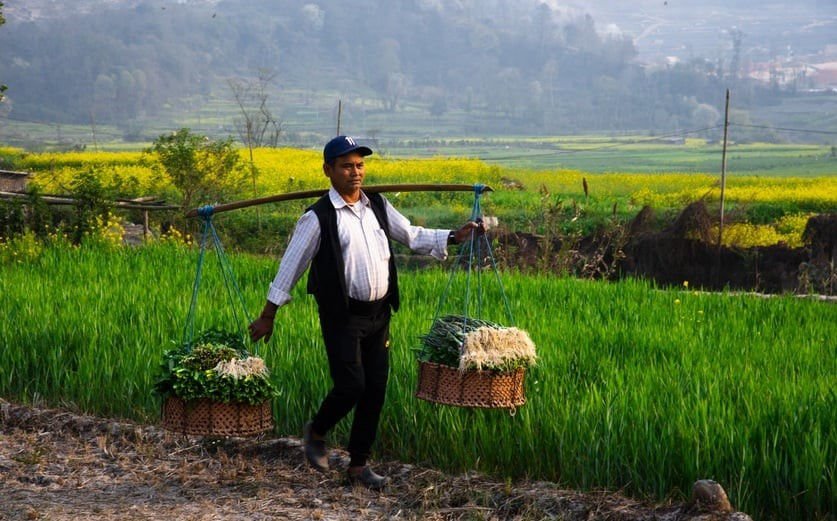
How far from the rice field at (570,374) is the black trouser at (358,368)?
1.78 feet

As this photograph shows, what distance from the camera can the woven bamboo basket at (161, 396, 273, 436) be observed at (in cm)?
557

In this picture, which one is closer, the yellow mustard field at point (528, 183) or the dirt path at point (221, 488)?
the dirt path at point (221, 488)

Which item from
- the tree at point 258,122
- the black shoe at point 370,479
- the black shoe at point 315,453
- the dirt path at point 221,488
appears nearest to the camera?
the dirt path at point 221,488

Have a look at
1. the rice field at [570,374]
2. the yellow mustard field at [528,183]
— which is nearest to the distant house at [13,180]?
the yellow mustard field at [528,183]

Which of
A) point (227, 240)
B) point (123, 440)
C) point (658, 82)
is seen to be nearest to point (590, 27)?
point (658, 82)

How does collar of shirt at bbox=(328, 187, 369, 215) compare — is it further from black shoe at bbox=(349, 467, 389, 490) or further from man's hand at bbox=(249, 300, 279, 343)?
black shoe at bbox=(349, 467, 389, 490)

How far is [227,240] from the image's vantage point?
60.3 feet

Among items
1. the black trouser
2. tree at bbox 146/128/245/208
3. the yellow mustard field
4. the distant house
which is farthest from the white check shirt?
the distant house

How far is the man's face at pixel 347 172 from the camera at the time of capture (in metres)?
5.30

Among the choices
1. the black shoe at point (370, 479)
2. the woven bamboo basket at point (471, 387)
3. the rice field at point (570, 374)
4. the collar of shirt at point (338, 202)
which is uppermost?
the collar of shirt at point (338, 202)

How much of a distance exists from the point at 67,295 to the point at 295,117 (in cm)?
14307

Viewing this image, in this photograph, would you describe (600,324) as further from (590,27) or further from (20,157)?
(590,27)

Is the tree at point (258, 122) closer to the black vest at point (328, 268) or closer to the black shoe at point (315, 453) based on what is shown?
the black shoe at point (315, 453)

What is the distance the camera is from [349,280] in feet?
17.4
